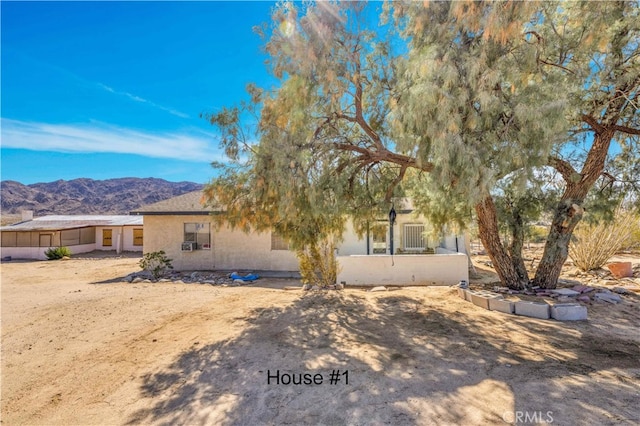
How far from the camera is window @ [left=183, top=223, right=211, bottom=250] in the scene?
548 inches

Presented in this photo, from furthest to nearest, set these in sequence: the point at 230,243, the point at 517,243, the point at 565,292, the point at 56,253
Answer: the point at 56,253, the point at 230,243, the point at 517,243, the point at 565,292

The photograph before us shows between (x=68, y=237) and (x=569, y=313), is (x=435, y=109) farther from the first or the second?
(x=68, y=237)

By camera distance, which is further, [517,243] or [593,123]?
[517,243]

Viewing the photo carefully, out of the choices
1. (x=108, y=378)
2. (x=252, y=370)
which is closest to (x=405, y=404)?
(x=252, y=370)

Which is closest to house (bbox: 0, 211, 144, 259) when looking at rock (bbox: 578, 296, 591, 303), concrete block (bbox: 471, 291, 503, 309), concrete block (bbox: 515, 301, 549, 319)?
concrete block (bbox: 471, 291, 503, 309)

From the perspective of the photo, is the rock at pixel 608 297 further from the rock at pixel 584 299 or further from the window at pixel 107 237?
the window at pixel 107 237

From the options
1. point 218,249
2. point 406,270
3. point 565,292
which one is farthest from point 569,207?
point 218,249

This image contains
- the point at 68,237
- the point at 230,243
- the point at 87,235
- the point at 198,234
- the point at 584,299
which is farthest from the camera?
the point at 87,235

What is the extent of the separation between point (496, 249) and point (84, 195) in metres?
95.6

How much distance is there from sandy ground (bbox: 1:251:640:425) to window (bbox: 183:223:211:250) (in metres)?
6.59

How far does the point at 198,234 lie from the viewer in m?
14.0

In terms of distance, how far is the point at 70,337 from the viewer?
542 centimetres

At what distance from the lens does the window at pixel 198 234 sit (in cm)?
1392

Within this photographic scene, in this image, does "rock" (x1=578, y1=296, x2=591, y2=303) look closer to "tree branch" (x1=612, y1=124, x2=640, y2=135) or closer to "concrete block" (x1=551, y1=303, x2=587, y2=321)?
"concrete block" (x1=551, y1=303, x2=587, y2=321)
